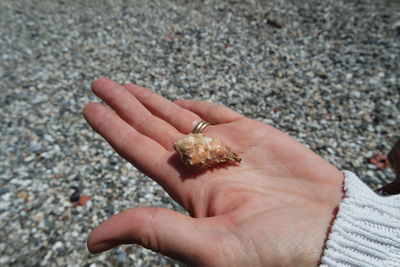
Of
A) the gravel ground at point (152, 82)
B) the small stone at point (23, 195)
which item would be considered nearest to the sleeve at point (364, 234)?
the gravel ground at point (152, 82)

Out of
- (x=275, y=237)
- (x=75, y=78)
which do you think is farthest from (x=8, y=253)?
(x=75, y=78)

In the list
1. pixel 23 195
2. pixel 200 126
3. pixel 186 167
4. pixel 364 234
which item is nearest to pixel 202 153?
pixel 186 167

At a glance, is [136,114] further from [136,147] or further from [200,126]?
[200,126]

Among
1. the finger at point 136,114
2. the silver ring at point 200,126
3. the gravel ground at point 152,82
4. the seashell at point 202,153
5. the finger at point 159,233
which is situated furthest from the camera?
the gravel ground at point 152,82

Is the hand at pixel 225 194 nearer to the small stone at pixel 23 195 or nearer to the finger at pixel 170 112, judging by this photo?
the finger at pixel 170 112

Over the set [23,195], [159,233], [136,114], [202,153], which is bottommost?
[23,195]

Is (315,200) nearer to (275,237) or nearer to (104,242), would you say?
(275,237)
